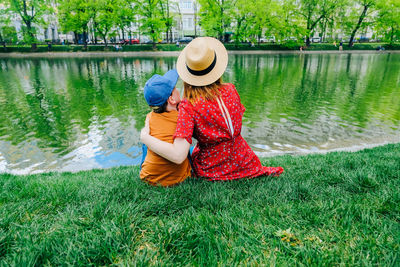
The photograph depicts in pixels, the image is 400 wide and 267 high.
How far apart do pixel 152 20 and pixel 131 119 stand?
37833 mm

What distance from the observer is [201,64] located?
2459mm

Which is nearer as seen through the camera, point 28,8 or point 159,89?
point 159,89

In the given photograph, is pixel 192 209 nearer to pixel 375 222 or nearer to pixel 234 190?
pixel 234 190

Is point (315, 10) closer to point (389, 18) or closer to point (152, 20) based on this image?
point (389, 18)

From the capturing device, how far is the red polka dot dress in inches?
100

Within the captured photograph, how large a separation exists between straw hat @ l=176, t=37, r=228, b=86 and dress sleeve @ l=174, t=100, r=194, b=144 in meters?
0.24

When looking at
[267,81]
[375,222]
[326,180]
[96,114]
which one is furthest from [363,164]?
[267,81]

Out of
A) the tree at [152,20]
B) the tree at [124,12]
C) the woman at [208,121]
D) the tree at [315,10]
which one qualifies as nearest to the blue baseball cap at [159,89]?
the woman at [208,121]

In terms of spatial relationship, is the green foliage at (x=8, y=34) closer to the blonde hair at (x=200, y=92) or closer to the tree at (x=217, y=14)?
the tree at (x=217, y=14)

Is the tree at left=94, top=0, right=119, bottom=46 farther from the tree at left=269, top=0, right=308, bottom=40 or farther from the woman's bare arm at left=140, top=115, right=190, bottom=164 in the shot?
the woman's bare arm at left=140, top=115, right=190, bottom=164

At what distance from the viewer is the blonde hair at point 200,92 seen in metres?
2.59

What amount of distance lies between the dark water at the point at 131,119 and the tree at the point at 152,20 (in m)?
30.3

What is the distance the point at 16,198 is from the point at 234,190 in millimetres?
2104

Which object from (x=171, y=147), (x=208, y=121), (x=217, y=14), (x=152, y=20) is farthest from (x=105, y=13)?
(x=171, y=147)
